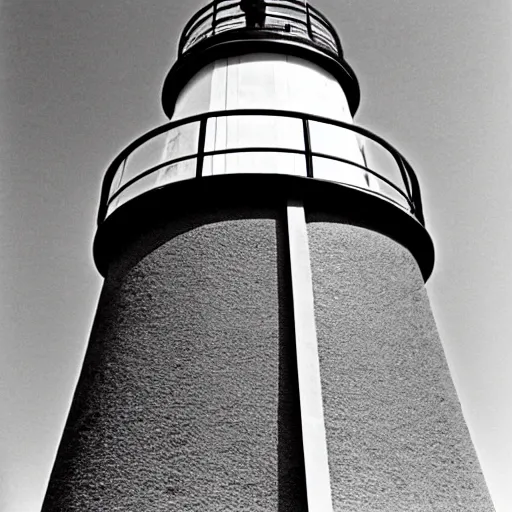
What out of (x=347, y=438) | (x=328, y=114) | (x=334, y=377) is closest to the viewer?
(x=347, y=438)

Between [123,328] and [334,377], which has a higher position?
[123,328]

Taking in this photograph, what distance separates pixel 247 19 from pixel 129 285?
170 inches

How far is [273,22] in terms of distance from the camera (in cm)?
760

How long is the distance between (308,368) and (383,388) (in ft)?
1.84

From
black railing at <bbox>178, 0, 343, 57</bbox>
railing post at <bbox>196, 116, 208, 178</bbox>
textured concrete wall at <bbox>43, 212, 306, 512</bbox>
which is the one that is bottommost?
textured concrete wall at <bbox>43, 212, 306, 512</bbox>

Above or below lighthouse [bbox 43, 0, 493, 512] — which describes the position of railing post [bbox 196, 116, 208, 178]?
above

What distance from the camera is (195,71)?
23.1ft

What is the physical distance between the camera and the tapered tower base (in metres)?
3.40

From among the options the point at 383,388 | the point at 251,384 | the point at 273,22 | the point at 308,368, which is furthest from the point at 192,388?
the point at 273,22

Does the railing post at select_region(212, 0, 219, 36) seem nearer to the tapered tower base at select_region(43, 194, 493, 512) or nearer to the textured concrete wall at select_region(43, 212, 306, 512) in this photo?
the tapered tower base at select_region(43, 194, 493, 512)

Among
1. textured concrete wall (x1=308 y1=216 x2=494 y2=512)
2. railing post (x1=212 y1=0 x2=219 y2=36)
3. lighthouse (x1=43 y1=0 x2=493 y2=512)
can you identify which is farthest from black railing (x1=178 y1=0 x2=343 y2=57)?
textured concrete wall (x1=308 y1=216 x2=494 y2=512)

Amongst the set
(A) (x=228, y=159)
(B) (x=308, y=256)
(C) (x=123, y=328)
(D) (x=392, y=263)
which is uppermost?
(A) (x=228, y=159)

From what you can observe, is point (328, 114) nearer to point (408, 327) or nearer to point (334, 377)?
point (408, 327)

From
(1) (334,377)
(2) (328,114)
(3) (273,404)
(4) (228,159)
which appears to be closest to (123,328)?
(3) (273,404)
